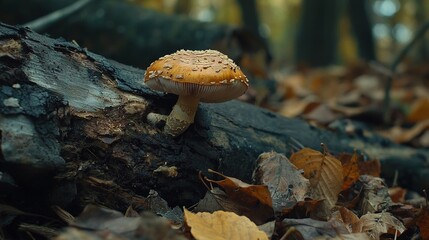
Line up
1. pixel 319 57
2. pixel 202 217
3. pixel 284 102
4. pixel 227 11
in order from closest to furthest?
pixel 202 217, pixel 284 102, pixel 319 57, pixel 227 11

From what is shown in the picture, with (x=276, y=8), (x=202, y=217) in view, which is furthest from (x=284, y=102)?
(x=276, y=8)

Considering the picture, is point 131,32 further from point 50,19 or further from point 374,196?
point 374,196

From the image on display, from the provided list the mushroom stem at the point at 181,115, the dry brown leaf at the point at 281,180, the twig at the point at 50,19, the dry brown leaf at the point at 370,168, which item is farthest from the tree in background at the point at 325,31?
the mushroom stem at the point at 181,115

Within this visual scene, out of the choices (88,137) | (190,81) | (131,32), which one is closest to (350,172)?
(190,81)

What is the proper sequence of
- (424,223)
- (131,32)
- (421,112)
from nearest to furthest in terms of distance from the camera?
(424,223)
(421,112)
(131,32)

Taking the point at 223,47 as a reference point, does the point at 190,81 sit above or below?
above

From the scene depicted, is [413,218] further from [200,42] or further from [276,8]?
[276,8]

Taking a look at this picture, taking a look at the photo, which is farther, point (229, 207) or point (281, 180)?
point (281, 180)
